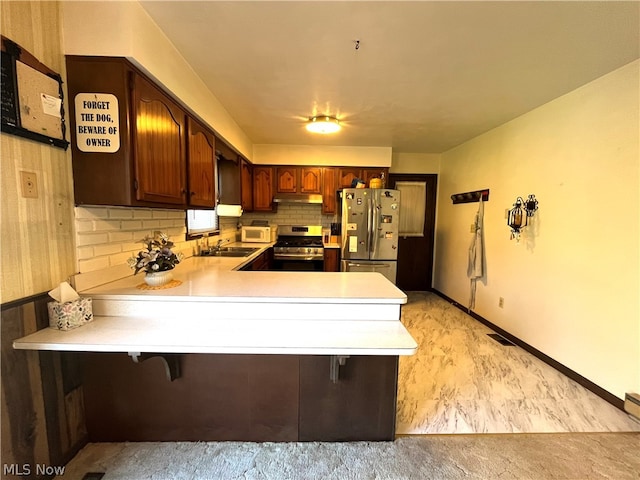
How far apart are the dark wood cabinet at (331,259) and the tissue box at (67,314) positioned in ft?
9.94

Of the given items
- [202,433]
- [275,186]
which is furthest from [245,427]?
[275,186]

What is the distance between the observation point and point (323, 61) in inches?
76.0

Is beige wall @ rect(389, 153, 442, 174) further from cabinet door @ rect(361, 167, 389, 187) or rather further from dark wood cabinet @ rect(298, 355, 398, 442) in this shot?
dark wood cabinet @ rect(298, 355, 398, 442)

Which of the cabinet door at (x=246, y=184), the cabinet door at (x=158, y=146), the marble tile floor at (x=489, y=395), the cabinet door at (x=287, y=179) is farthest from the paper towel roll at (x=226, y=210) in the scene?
the marble tile floor at (x=489, y=395)

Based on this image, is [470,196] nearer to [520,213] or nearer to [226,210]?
[520,213]

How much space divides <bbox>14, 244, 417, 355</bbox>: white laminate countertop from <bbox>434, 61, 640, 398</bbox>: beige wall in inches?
69.2

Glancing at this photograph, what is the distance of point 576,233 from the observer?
2262 millimetres

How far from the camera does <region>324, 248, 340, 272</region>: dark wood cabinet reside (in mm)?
4105

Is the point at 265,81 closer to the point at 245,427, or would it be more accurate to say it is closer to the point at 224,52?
the point at 224,52

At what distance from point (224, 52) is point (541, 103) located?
2893mm

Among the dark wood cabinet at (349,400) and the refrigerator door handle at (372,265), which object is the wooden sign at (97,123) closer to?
the dark wood cabinet at (349,400)

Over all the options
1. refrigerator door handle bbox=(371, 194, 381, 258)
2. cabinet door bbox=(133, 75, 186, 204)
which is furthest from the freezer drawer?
cabinet door bbox=(133, 75, 186, 204)

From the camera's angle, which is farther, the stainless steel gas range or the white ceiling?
the stainless steel gas range

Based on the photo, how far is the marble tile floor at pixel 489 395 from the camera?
179cm
